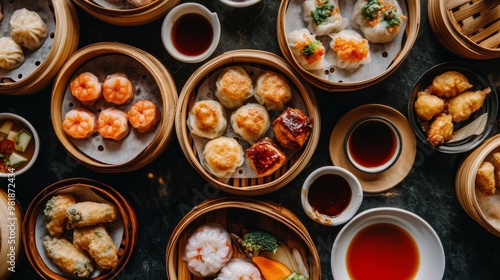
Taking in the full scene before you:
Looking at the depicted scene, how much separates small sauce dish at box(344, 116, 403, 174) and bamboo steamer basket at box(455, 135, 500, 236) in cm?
55

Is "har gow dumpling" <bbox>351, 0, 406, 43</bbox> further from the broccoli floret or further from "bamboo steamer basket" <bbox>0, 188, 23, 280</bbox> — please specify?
"bamboo steamer basket" <bbox>0, 188, 23, 280</bbox>

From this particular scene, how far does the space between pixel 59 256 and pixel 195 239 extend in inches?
38.7

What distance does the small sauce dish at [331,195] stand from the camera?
126 inches

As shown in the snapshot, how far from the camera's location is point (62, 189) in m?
3.32

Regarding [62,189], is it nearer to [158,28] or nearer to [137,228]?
[137,228]

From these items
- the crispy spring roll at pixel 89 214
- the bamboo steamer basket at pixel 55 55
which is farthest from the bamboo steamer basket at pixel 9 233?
the bamboo steamer basket at pixel 55 55

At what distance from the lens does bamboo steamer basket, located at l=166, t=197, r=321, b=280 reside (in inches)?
125

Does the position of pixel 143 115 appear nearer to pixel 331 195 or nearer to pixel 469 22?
pixel 331 195

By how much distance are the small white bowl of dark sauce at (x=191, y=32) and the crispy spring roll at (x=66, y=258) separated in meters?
1.59

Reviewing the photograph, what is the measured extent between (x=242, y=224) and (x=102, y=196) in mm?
1051

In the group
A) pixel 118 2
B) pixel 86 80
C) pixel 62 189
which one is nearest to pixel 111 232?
pixel 62 189

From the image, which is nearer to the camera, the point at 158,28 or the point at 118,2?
the point at 118,2

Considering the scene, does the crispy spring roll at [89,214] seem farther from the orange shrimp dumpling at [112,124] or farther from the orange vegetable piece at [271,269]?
the orange vegetable piece at [271,269]

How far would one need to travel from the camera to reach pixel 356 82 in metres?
3.07
